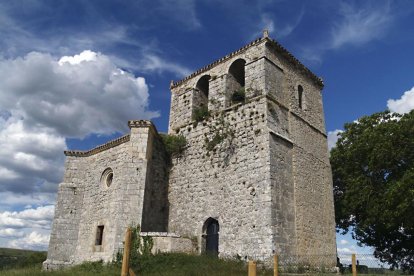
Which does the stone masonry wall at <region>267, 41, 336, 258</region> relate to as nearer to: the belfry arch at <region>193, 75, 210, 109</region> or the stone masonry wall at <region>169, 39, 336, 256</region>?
the stone masonry wall at <region>169, 39, 336, 256</region>

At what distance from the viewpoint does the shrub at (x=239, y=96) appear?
16.0 meters

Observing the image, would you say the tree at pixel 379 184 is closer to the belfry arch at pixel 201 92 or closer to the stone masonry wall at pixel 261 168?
the stone masonry wall at pixel 261 168

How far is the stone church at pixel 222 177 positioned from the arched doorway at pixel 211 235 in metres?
0.04

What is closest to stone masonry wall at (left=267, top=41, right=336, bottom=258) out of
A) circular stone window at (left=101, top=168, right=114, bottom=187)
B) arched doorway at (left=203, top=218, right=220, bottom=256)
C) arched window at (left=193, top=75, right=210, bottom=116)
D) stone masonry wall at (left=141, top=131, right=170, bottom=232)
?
arched doorway at (left=203, top=218, right=220, bottom=256)

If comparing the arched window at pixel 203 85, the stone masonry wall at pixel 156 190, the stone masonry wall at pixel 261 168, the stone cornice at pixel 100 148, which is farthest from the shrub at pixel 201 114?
the stone cornice at pixel 100 148

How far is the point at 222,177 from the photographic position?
14.5 metres

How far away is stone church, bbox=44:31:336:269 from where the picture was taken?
13.3m

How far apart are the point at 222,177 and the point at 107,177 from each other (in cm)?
516

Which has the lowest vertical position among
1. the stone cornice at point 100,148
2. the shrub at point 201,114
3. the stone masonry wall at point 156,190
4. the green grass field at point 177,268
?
the green grass field at point 177,268

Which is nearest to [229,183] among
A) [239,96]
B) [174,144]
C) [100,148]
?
[174,144]

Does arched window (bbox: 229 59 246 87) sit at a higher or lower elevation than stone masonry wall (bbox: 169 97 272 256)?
higher

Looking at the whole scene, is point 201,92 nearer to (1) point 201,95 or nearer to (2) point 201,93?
(2) point 201,93

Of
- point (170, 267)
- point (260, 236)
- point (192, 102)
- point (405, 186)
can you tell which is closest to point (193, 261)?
point (170, 267)

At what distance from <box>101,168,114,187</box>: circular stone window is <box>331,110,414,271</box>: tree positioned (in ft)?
39.0
